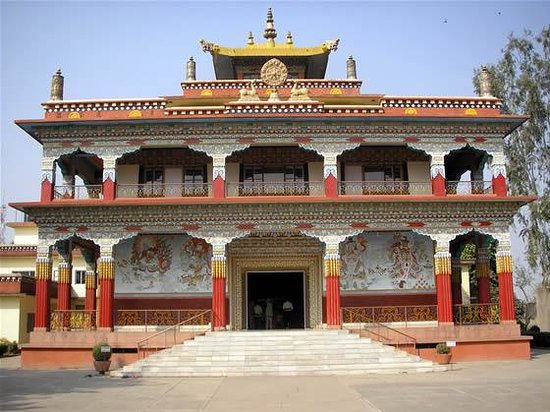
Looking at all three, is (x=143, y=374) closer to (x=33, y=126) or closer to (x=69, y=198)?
(x=69, y=198)

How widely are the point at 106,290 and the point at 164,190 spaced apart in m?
5.02

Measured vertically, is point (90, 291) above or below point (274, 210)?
below

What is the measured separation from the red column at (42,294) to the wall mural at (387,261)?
38.3 ft

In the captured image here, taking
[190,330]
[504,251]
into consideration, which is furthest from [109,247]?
[504,251]

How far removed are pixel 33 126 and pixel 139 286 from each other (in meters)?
7.68

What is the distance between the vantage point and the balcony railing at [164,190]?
25531 millimetres

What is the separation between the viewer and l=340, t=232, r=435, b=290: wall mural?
83.0 ft

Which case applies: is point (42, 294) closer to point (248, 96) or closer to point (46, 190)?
point (46, 190)

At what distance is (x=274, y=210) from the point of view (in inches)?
920

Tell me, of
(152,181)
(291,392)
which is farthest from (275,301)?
(291,392)

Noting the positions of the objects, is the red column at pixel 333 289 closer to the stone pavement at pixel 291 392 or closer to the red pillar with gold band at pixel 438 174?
the red pillar with gold band at pixel 438 174

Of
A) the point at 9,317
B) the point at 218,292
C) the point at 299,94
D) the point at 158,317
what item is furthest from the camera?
the point at 9,317

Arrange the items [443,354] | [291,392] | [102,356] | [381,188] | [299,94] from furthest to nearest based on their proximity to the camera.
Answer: [381,188], [299,94], [443,354], [102,356], [291,392]

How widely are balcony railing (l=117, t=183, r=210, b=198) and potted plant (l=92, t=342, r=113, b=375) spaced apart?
8144 mm
